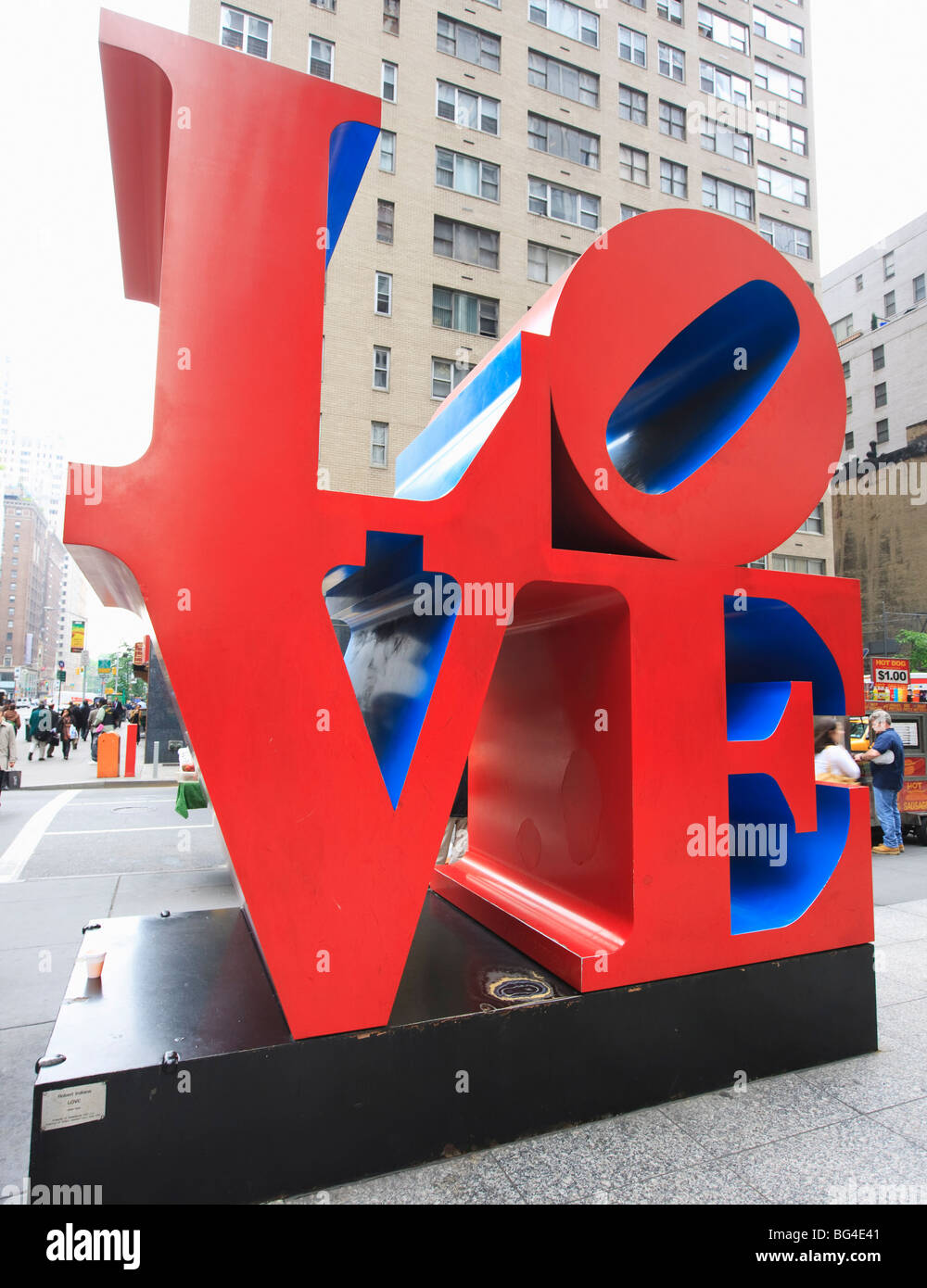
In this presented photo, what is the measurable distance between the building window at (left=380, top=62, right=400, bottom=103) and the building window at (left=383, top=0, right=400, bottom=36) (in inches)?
40.7

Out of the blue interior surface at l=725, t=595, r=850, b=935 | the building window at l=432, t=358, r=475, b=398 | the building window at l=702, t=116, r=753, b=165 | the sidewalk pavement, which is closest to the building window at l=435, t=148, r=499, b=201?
the building window at l=432, t=358, r=475, b=398

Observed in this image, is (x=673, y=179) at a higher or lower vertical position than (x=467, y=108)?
higher

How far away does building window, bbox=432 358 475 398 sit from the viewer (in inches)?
1019

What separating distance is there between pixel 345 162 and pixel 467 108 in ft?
92.4

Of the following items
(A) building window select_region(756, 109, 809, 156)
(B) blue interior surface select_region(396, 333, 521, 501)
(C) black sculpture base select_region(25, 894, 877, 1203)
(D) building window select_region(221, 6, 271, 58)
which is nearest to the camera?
(C) black sculpture base select_region(25, 894, 877, 1203)

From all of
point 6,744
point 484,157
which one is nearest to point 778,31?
point 484,157

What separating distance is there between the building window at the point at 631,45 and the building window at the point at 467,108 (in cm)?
711

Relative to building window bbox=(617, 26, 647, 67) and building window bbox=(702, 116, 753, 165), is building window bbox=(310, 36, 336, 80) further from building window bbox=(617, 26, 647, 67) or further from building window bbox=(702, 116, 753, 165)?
building window bbox=(702, 116, 753, 165)

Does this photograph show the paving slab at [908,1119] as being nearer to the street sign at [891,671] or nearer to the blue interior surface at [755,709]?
the blue interior surface at [755,709]

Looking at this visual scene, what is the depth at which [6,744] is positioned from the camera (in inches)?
587

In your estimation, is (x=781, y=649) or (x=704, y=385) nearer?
(x=781, y=649)

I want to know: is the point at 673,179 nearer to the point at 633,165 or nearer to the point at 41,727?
the point at 633,165

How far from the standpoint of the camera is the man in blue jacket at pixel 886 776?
1091 centimetres
